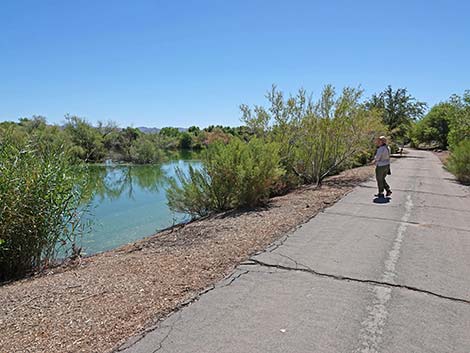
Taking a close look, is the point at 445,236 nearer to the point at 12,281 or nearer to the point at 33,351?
the point at 33,351

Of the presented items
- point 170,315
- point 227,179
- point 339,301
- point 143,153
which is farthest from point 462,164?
point 143,153

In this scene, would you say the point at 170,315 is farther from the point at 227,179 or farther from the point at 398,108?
the point at 398,108

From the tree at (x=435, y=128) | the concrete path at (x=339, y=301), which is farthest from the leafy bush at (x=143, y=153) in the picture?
the concrete path at (x=339, y=301)

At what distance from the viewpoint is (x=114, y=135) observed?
56344 millimetres

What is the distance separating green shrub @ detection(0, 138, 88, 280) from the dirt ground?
1.79ft

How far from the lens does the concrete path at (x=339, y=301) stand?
3258 mm

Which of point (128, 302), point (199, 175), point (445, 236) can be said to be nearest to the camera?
point (128, 302)

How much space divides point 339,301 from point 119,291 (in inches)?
105

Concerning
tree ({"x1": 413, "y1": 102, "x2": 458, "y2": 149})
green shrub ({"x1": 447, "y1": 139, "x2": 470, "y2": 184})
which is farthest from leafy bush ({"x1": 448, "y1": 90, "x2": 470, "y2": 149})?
tree ({"x1": 413, "y1": 102, "x2": 458, "y2": 149})

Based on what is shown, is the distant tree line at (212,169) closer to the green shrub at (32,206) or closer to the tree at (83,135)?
the green shrub at (32,206)

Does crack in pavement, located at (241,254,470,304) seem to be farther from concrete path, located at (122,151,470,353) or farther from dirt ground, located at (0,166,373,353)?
dirt ground, located at (0,166,373,353)

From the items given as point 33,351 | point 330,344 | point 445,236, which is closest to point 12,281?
point 33,351

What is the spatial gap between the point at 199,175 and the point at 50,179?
4.76 metres

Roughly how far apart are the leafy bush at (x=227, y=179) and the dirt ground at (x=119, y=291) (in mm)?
2194
